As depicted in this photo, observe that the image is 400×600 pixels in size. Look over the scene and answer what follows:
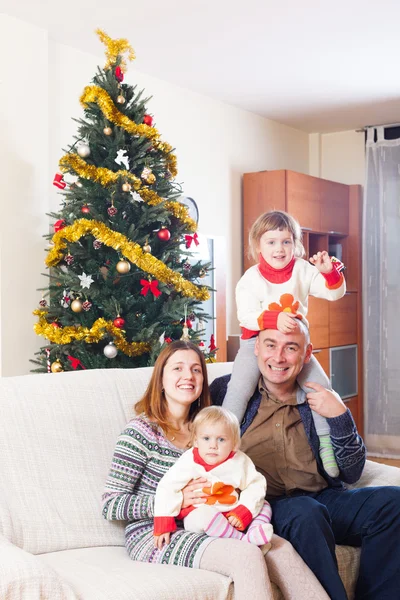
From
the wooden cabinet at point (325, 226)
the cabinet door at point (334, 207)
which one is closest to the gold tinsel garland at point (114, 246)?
the wooden cabinet at point (325, 226)

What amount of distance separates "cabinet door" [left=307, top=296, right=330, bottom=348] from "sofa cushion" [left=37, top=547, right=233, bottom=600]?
4306 millimetres

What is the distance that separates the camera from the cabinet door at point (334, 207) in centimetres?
677

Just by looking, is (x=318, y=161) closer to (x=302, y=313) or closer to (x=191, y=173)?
(x=191, y=173)

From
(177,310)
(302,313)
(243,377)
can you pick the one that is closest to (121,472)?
(243,377)

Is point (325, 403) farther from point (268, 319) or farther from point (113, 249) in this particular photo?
point (113, 249)

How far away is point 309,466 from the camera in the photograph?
2.64 metres

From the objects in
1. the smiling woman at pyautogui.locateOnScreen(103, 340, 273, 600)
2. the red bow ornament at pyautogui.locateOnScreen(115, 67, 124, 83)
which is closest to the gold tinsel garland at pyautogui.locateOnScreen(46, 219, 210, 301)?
the red bow ornament at pyautogui.locateOnScreen(115, 67, 124, 83)

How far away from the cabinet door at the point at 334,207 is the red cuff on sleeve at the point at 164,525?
477 cm

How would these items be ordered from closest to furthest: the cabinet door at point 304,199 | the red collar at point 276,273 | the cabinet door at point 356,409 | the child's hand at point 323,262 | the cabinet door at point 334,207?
1. the child's hand at point 323,262
2. the red collar at point 276,273
3. the cabinet door at point 304,199
4. the cabinet door at point 334,207
5. the cabinet door at point 356,409

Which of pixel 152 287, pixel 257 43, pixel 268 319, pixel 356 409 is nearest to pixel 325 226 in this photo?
pixel 356 409

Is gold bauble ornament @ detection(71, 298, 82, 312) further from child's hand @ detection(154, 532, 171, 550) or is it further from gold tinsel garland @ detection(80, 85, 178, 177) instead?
child's hand @ detection(154, 532, 171, 550)

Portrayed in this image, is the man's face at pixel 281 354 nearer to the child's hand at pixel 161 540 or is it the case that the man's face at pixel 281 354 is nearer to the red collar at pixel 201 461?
the red collar at pixel 201 461

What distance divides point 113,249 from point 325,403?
1.81 meters

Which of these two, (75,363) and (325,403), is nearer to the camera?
(325,403)
